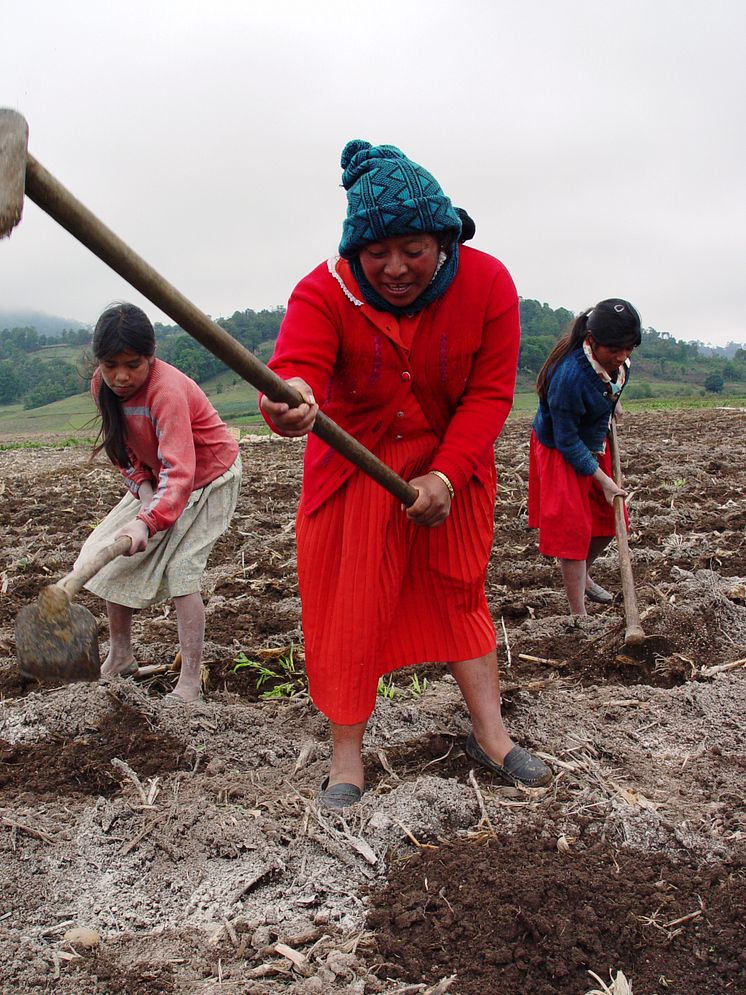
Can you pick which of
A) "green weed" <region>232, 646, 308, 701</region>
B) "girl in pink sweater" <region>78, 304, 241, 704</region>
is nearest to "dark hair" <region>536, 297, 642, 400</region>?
"girl in pink sweater" <region>78, 304, 241, 704</region>

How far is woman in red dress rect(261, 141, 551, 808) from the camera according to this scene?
2283 millimetres

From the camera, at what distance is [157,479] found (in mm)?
3352

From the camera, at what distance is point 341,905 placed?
2.07m

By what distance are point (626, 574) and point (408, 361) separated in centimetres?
184

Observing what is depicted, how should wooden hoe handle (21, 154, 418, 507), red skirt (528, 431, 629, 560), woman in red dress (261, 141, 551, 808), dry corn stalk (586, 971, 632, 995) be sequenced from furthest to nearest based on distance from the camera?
red skirt (528, 431, 629, 560), woman in red dress (261, 141, 551, 808), dry corn stalk (586, 971, 632, 995), wooden hoe handle (21, 154, 418, 507)

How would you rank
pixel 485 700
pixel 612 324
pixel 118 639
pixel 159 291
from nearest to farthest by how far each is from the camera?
1. pixel 159 291
2. pixel 485 700
3. pixel 118 639
4. pixel 612 324

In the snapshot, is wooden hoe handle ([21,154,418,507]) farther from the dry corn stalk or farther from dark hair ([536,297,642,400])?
dark hair ([536,297,642,400])

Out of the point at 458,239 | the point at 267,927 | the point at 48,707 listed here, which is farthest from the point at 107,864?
the point at 458,239

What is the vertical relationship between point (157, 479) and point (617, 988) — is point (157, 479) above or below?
above

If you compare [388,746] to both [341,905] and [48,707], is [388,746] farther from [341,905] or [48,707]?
[48,707]

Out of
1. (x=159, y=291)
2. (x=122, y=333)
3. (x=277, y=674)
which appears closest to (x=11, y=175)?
(x=159, y=291)

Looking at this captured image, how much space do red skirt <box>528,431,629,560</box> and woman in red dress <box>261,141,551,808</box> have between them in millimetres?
1484

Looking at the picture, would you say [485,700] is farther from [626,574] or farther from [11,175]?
[11,175]

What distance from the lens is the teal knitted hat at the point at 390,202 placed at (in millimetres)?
2131
